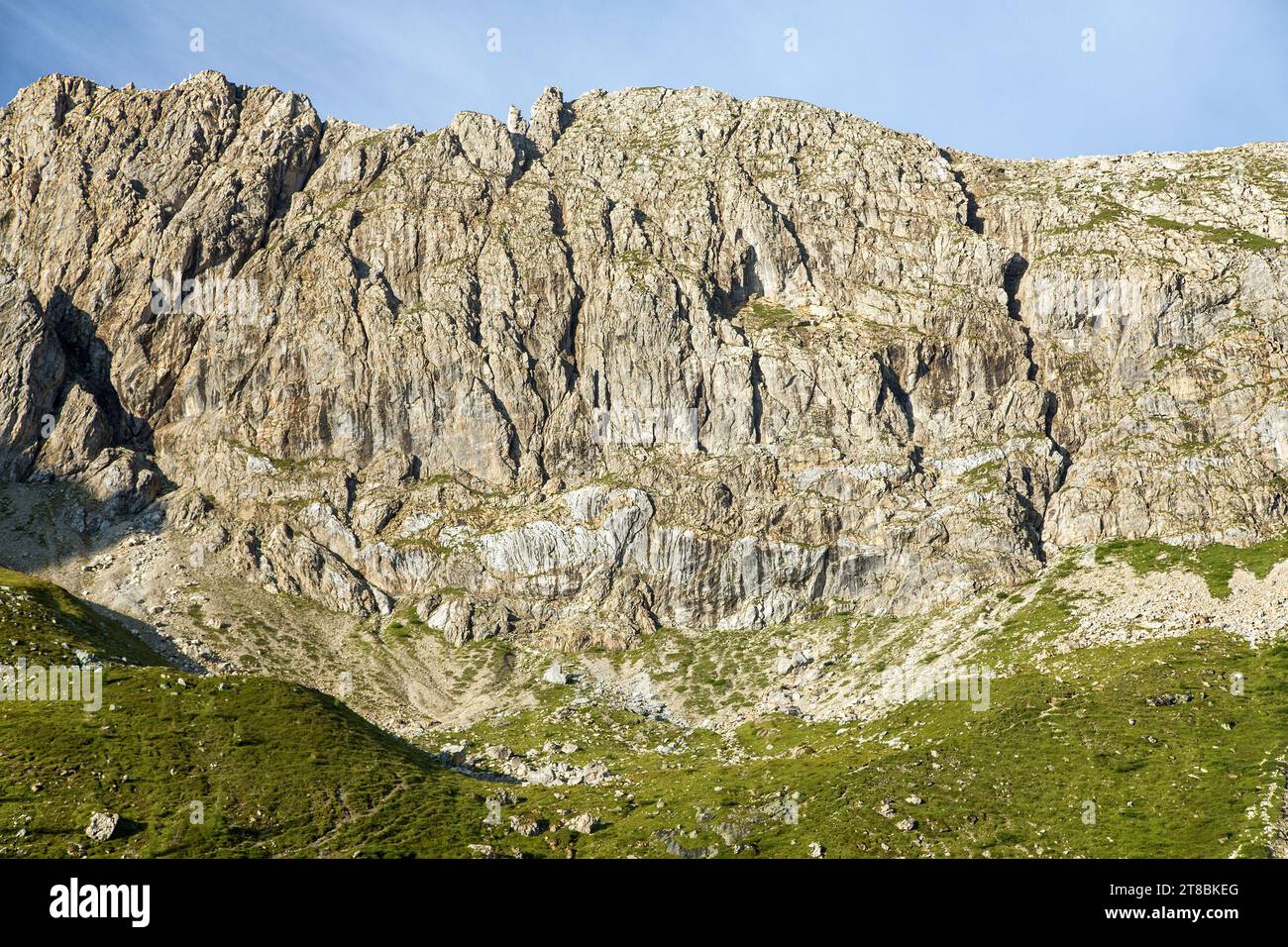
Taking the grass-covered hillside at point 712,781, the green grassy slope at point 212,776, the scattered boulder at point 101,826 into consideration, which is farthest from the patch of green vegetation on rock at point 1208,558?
the scattered boulder at point 101,826

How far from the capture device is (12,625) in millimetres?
118750

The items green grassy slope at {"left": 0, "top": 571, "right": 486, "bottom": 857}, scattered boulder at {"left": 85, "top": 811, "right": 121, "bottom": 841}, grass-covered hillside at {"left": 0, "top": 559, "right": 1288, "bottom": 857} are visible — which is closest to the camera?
scattered boulder at {"left": 85, "top": 811, "right": 121, "bottom": 841}

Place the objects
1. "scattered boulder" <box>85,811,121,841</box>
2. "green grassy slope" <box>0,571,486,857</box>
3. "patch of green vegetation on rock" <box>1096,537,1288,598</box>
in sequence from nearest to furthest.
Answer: "scattered boulder" <box>85,811,121,841</box>, "green grassy slope" <box>0,571,486,857</box>, "patch of green vegetation on rock" <box>1096,537,1288,598</box>

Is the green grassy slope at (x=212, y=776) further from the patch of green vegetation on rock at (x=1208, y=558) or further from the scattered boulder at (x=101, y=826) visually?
A: the patch of green vegetation on rock at (x=1208, y=558)

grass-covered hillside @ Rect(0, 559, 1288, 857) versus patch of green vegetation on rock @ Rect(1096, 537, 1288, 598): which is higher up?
patch of green vegetation on rock @ Rect(1096, 537, 1288, 598)

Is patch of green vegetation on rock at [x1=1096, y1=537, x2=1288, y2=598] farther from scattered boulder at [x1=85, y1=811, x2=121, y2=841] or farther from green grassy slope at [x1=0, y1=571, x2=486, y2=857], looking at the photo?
scattered boulder at [x1=85, y1=811, x2=121, y2=841]

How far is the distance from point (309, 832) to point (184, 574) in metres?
120

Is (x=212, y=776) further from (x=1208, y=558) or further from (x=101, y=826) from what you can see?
(x=1208, y=558)

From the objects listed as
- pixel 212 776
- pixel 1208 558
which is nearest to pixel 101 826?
pixel 212 776

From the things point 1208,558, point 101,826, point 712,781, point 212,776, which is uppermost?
point 1208,558

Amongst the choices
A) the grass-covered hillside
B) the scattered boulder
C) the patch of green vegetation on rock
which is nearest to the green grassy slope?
the grass-covered hillside
